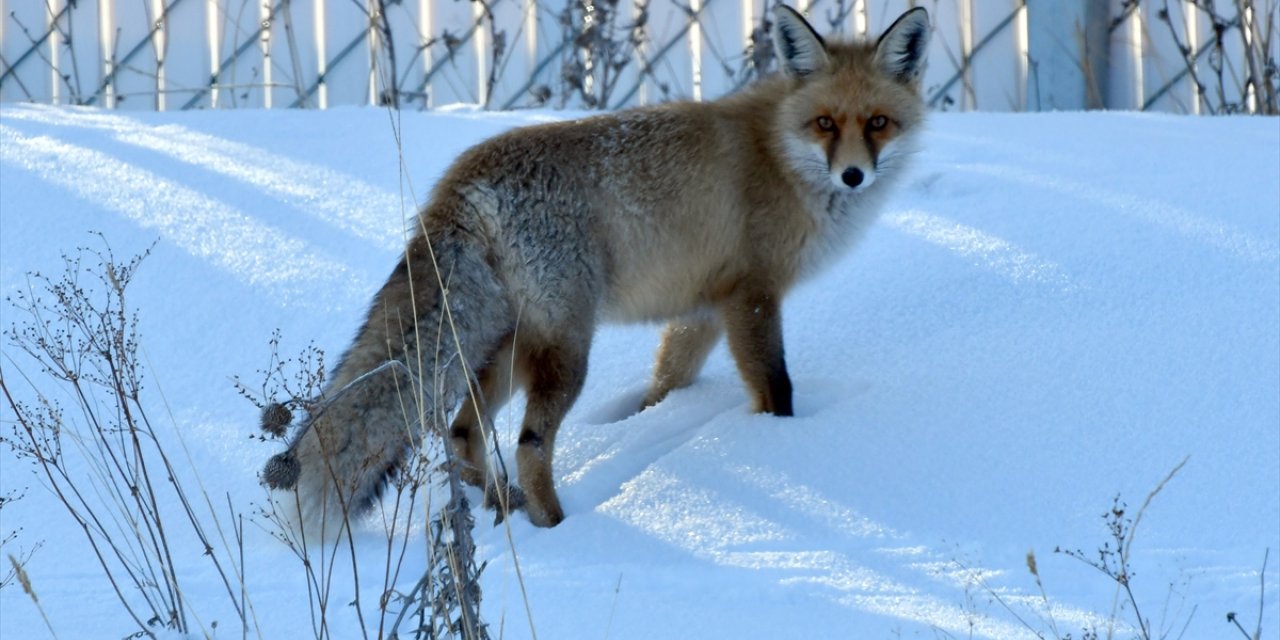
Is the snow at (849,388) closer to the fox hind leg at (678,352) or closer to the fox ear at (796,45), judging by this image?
the fox hind leg at (678,352)

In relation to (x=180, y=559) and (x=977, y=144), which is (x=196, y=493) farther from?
(x=977, y=144)

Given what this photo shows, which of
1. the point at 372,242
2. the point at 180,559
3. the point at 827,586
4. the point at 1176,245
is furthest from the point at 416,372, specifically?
the point at 1176,245

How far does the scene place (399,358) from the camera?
3361 mm

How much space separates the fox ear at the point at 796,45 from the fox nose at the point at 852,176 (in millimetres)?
418

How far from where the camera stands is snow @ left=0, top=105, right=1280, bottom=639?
9.52ft

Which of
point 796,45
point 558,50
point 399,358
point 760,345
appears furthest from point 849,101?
point 558,50

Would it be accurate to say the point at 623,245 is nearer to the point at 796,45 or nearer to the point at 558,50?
the point at 796,45

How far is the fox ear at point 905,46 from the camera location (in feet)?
13.4

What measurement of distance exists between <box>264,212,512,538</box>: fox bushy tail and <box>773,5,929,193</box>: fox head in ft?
3.40

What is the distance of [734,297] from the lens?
4.01 m

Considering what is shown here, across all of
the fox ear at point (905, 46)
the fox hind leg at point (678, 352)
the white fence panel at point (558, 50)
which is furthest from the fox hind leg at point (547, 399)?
the white fence panel at point (558, 50)

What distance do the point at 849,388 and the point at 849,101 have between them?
2.69 feet

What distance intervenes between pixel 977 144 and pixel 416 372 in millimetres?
3225

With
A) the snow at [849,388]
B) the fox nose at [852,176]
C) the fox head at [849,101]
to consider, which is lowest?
the snow at [849,388]
